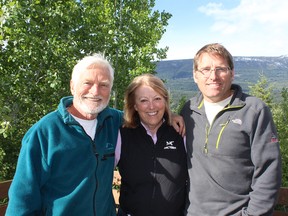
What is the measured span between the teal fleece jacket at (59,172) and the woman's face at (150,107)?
2.21 feet

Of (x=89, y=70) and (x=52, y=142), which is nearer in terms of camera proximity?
(x=52, y=142)

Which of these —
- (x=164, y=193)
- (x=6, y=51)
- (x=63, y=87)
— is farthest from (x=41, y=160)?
(x=63, y=87)

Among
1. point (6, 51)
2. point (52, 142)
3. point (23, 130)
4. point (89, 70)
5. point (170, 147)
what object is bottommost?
point (23, 130)

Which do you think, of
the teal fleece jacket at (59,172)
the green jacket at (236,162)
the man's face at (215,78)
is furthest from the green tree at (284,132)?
the teal fleece jacket at (59,172)

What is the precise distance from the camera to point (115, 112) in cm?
361

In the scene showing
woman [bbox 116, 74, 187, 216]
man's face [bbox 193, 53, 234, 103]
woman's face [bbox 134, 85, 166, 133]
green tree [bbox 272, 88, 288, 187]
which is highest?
man's face [bbox 193, 53, 234, 103]

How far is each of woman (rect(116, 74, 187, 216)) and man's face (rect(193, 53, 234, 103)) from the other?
63 centimetres

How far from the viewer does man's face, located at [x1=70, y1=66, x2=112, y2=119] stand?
2.99 m

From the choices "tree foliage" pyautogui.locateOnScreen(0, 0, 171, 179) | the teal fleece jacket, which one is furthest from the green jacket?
"tree foliage" pyautogui.locateOnScreen(0, 0, 171, 179)

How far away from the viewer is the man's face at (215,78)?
295cm

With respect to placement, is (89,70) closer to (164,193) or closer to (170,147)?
(170,147)

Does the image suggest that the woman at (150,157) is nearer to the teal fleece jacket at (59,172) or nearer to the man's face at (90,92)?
the teal fleece jacket at (59,172)

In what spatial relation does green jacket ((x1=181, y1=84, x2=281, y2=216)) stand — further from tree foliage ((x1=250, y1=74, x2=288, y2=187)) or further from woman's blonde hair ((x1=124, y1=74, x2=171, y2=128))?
tree foliage ((x1=250, y1=74, x2=288, y2=187))

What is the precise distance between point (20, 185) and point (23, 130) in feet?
25.5
